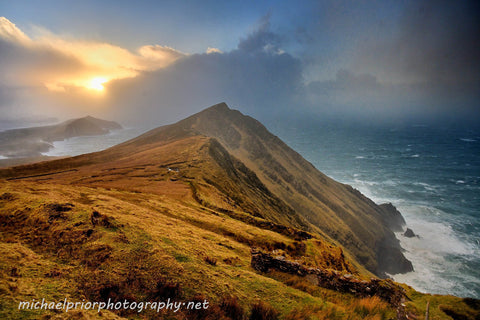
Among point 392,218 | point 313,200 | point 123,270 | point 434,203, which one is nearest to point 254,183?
point 313,200

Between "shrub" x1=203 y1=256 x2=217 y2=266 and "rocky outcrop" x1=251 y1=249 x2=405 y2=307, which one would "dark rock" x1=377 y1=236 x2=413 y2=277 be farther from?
"shrub" x1=203 y1=256 x2=217 y2=266

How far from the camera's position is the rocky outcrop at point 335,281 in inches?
487

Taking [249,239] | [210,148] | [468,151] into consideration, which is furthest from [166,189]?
[468,151]

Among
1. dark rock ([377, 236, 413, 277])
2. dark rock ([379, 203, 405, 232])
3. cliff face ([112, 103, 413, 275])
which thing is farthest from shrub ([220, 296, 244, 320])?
dark rock ([379, 203, 405, 232])

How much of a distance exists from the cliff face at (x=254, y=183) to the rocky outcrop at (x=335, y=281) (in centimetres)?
1861

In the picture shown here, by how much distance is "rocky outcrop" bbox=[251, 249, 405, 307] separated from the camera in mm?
12375

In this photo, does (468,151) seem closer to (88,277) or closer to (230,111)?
(230,111)

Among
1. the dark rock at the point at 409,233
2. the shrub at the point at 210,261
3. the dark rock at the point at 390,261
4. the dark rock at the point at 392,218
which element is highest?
the shrub at the point at 210,261

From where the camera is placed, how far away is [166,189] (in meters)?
38.4

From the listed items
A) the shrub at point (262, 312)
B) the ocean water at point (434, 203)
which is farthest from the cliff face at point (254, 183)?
the shrub at point (262, 312)

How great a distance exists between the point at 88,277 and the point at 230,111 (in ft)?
510

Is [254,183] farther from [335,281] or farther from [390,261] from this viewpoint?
[335,281]

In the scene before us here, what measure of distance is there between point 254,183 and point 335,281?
60.3 metres

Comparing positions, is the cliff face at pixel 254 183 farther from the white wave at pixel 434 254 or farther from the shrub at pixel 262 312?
the shrub at pixel 262 312
